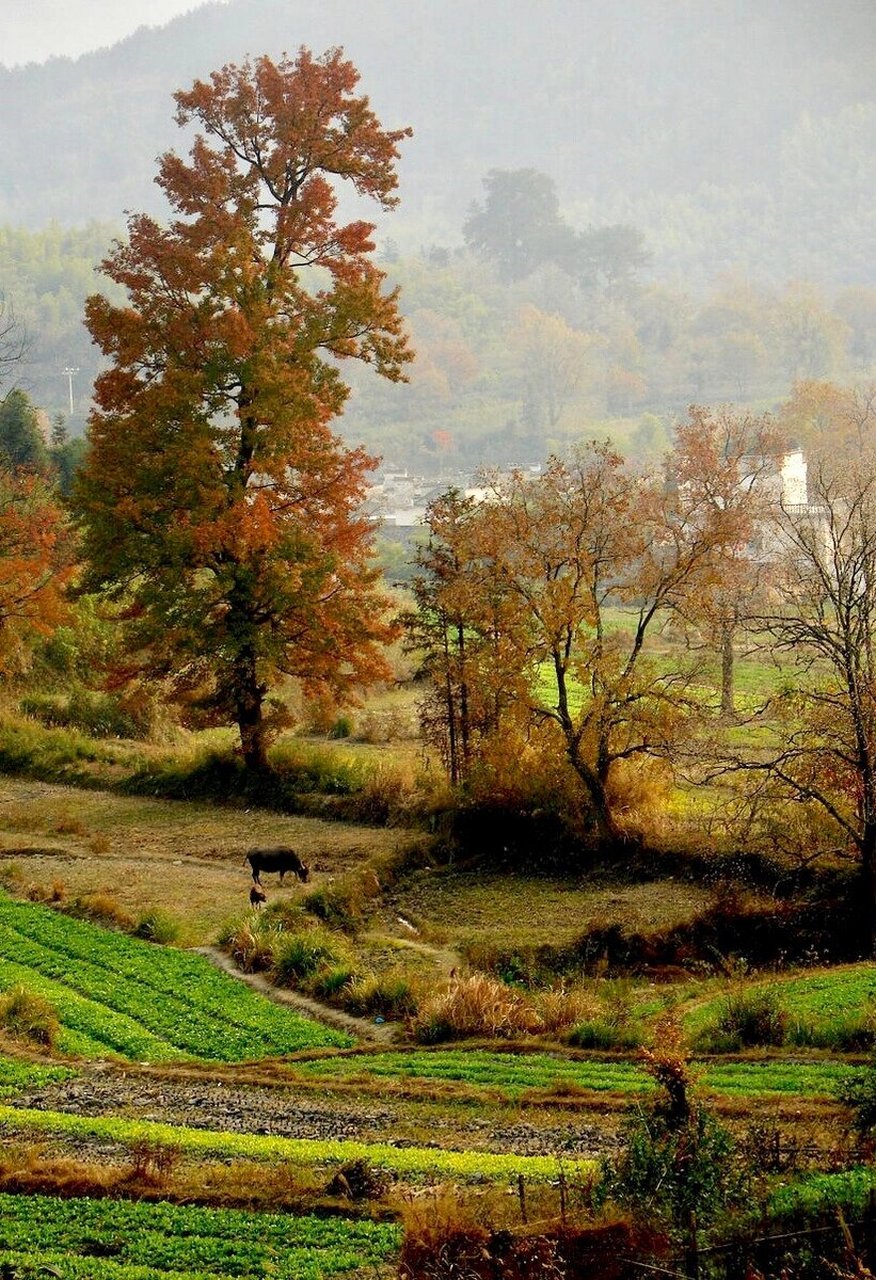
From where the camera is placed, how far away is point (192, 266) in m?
28.6

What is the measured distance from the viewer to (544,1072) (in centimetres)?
1457

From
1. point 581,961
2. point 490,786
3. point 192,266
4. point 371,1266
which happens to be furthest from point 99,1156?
point 192,266

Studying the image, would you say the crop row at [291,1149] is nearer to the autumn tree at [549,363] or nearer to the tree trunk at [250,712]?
the tree trunk at [250,712]

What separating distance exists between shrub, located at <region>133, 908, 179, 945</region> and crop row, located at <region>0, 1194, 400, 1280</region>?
30.9 ft

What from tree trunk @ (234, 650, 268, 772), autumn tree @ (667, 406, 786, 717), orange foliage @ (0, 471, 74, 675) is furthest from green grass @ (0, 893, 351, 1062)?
orange foliage @ (0, 471, 74, 675)

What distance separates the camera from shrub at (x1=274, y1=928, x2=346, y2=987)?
18609mm

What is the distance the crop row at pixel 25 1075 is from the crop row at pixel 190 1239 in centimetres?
379

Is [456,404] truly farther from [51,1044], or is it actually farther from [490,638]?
[51,1044]

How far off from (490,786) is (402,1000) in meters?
9.03

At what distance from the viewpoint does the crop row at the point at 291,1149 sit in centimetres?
1127

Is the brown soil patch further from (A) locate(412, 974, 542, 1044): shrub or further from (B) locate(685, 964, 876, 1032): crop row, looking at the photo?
(B) locate(685, 964, 876, 1032): crop row

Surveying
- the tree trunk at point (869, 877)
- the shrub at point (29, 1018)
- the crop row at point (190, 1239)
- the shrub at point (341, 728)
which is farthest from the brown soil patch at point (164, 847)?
the crop row at point (190, 1239)

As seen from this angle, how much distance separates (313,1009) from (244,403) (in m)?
16.1

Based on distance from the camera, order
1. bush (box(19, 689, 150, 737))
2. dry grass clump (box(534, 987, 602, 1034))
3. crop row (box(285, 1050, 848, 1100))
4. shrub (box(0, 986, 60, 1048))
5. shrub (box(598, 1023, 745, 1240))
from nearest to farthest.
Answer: shrub (box(598, 1023, 745, 1240)) < crop row (box(285, 1050, 848, 1100)) < shrub (box(0, 986, 60, 1048)) < dry grass clump (box(534, 987, 602, 1034)) < bush (box(19, 689, 150, 737))
